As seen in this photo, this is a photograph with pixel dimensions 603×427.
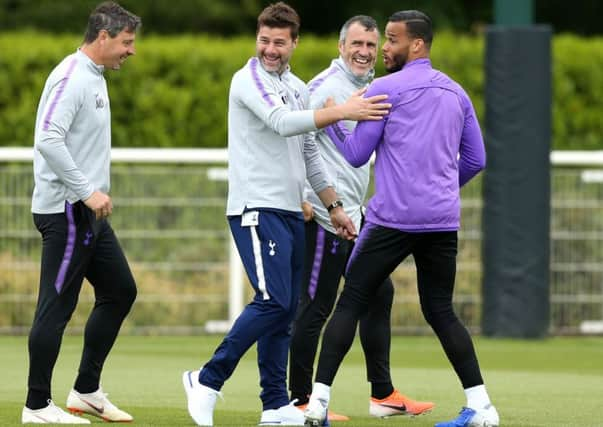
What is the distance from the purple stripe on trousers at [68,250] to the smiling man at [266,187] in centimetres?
76

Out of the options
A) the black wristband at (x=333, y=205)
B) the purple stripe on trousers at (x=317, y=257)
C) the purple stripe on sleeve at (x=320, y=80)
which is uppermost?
the purple stripe on sleeve at (x=320, y=80)

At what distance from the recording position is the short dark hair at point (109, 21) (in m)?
7.53

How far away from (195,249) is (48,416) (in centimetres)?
616

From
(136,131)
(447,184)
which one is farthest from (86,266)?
(136,131)

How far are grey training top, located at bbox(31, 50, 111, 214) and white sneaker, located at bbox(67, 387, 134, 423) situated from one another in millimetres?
985

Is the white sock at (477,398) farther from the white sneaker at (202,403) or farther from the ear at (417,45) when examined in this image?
the ear at (417,45)

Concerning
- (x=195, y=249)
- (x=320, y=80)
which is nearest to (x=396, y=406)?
(x=320, y=80)

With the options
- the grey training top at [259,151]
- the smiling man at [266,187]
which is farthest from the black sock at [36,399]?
the grey training top at [259,151]

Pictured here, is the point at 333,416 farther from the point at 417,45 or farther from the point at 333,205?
the point at 417,45

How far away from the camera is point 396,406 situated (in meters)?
8.21

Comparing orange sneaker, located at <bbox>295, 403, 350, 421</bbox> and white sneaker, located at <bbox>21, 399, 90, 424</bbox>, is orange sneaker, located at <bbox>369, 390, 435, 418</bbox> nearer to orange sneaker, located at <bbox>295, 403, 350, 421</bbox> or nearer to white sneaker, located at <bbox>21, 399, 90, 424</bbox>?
orange sneaker, located at <bbox>295, 403, 350, 421</bbox>

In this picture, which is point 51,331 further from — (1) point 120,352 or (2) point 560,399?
(1) point 120,352

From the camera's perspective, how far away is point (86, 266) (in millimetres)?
7500

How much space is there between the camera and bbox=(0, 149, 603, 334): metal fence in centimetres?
1322
